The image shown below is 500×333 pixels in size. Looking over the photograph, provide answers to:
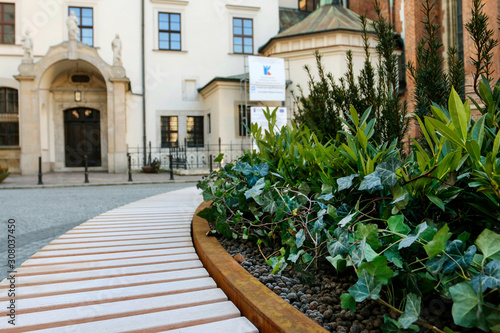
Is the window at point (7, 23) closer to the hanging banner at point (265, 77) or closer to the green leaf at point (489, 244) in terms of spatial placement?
the hanging banner at point (265, 77)

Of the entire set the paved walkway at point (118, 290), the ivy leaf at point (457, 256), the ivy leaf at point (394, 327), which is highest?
the ivy leaf at point (457, 256)

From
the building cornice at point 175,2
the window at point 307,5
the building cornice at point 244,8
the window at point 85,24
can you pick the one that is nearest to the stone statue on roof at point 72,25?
the window at point 85,24

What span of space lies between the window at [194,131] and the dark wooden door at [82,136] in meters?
4.77

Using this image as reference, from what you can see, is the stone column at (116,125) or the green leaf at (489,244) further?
the stone column at (116,125)

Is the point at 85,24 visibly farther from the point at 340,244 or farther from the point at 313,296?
the point at 340,244

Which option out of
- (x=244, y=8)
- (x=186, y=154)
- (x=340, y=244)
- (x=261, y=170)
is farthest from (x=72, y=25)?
(x=340, y=244)

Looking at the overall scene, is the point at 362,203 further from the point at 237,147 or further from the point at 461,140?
the point at 237,147

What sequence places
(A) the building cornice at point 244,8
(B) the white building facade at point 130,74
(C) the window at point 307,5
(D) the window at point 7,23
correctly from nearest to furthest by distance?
(B) the white building facade at point 130,74
(D) the window at point 7,23
(A) the building cornice at point 244,8
(C) the window at point 307,5

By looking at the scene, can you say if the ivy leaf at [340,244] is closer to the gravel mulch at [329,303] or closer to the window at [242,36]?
the gravel mulch at [329,303]

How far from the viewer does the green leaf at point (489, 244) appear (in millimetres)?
1095

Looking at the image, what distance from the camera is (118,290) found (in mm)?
1749

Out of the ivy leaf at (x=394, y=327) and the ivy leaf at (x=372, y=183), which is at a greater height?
the ivy leaf at (x=372, y=183)

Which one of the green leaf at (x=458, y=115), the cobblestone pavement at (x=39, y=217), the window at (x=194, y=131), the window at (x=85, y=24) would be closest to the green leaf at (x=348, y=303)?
the green leaf at (x=458, y=115)

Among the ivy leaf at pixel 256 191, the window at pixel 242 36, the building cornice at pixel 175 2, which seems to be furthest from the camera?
the window at pixel 242 36
